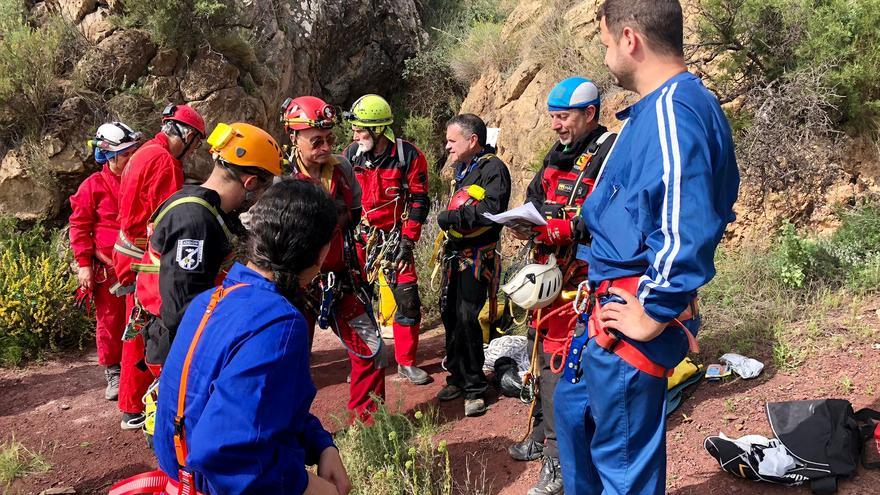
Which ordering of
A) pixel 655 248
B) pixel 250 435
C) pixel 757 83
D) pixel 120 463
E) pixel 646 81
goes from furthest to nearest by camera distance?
pixel 757 83, pixel 120 463, pixel 646 81, pixel 655 248, pixel 250 435

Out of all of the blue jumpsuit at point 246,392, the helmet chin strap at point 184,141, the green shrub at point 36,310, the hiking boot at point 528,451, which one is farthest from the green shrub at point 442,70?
the blue jumpsuit at point 246,392

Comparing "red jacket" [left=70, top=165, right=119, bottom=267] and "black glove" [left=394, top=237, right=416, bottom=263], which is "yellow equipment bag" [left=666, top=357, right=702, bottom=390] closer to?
"black glove" [left=394, top=237, right=416, bottom=263]

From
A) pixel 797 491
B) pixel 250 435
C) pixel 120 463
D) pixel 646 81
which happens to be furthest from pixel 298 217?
pixel 120 463

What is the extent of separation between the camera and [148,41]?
28.1 ft

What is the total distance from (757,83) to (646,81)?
15.9ft

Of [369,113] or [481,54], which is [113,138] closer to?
[369,113]

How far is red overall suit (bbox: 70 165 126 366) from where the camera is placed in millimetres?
5211

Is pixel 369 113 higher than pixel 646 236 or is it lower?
higher

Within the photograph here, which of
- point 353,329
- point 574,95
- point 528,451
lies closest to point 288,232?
point 353,329

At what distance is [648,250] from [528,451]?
227 centimetres

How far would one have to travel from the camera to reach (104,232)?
5.30 meters

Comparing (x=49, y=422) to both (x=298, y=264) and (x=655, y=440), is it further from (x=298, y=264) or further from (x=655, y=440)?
(x=655, y=440)

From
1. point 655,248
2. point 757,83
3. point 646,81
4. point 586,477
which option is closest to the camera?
point 655,248

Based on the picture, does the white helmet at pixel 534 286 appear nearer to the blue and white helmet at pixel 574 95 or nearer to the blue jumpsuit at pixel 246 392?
the blue and white helmet at pixel 574 95
